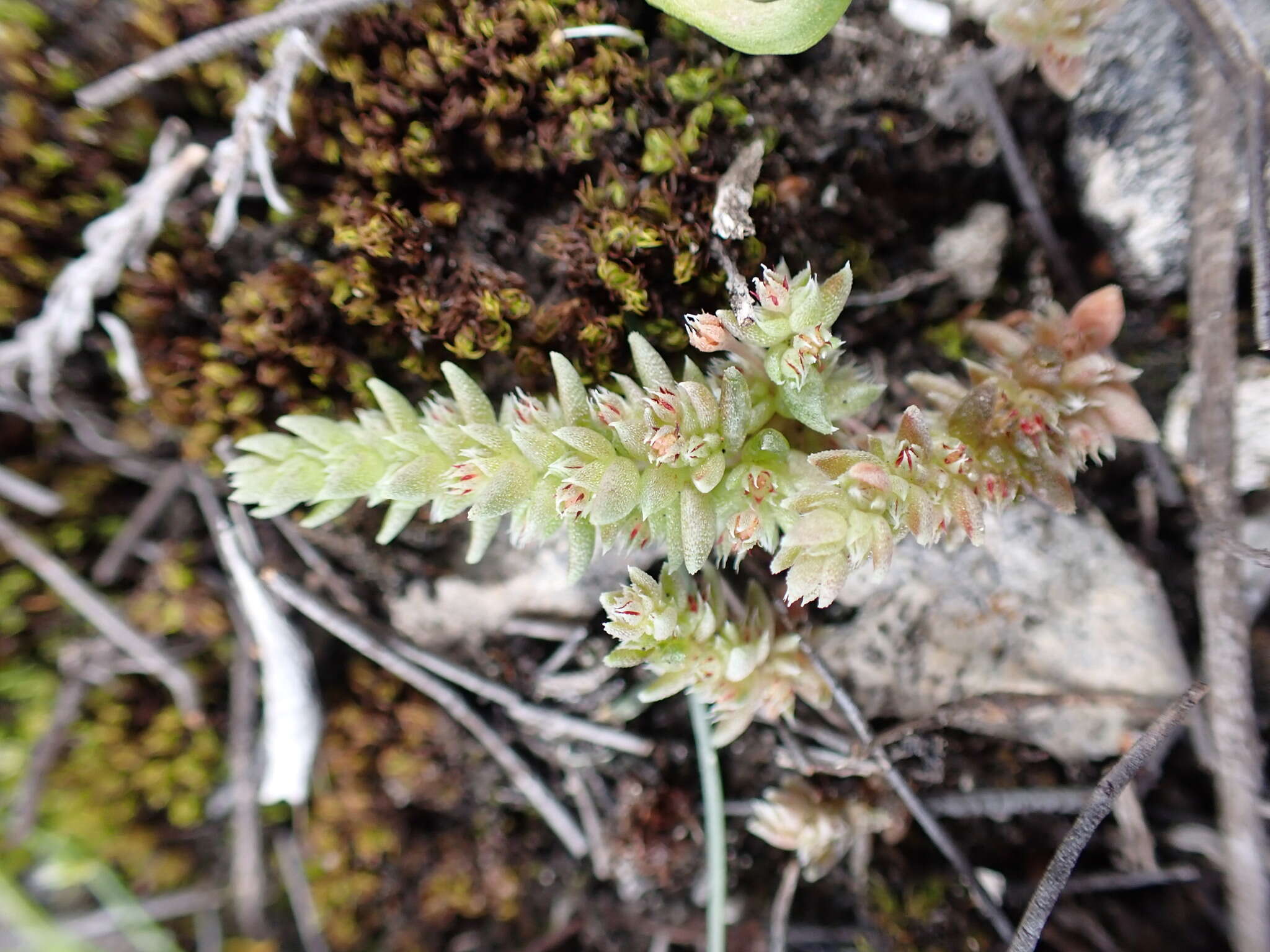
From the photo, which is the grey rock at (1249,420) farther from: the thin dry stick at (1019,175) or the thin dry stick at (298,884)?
the thin dry stick at (298,884)

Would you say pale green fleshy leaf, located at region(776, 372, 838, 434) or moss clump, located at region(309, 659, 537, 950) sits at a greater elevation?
pale green fleshy leaf, located at region(776, 372, 838, 434)

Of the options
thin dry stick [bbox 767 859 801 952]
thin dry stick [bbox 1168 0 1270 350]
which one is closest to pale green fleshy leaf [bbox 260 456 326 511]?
thin dry stick [bbox 767 859 801 952]

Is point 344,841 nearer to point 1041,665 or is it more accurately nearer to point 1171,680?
point 1041,665

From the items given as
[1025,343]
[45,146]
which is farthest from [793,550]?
[45,146]

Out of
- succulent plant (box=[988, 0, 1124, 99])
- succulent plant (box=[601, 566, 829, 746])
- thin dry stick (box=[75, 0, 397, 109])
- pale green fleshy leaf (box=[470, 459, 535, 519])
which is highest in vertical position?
succulent plant (box=[988, 0, 1124, 99])

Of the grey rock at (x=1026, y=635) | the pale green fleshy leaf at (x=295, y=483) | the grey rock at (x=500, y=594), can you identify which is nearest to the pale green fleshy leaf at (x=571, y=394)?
the grey rock at (x=500, y=594)

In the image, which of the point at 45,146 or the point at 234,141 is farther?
the point at 45,146

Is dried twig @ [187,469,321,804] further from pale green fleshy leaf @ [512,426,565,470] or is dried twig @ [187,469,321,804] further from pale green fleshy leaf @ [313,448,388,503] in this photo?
pale green fleshy leaf @ [512,426,565,470]
